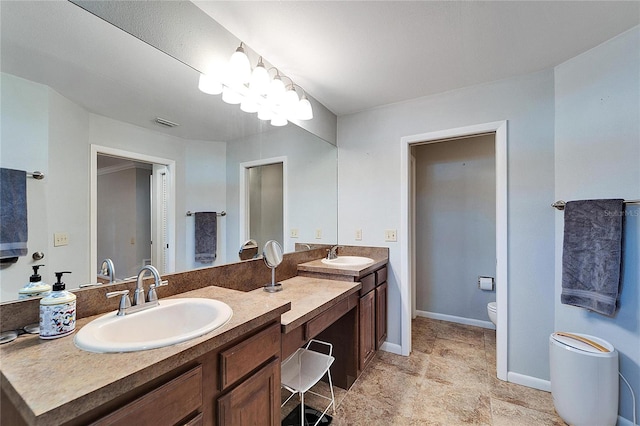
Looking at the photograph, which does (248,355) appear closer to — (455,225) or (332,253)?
(332,253)

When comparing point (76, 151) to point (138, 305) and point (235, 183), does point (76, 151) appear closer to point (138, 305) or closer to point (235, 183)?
point (138, 305)

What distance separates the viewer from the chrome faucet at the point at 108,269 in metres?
1.11

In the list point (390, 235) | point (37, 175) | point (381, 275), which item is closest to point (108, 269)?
point (37, 175)

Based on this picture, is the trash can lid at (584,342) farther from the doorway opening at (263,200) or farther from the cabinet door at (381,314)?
the doorway opening at (263,200)

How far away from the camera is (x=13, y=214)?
87cm

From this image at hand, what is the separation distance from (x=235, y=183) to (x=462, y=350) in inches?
102

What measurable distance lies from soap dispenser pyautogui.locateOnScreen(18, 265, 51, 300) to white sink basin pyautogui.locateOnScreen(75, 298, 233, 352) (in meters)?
0.20

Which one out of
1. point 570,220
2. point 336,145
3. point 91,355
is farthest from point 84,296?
point 570,220

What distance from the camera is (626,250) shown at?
159 centimetres

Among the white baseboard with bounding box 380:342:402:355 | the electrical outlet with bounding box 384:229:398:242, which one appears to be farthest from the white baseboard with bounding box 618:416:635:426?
the electrical outlet with bounding box 384:229:398:242

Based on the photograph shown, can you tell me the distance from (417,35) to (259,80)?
995mm

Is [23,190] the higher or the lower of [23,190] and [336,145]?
the lower

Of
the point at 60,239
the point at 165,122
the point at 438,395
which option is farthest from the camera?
the point at 438,395

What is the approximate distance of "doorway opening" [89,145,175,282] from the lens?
1.11 metres
